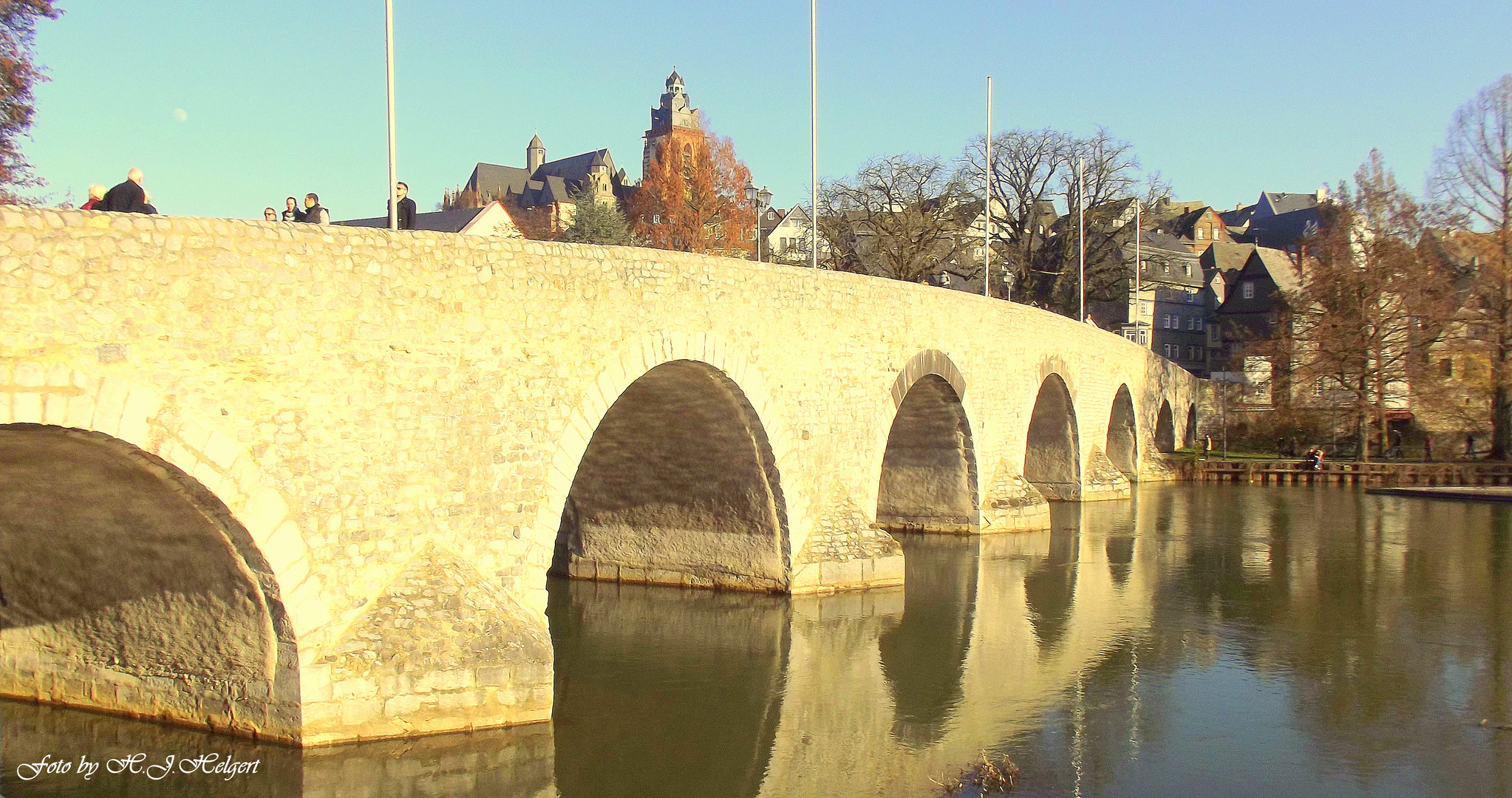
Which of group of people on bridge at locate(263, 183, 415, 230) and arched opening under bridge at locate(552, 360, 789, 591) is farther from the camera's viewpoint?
arched opening under bridge at locate(552, 360, 789, 591)

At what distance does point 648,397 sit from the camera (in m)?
13.9

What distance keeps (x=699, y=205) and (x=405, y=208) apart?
34.2 meters

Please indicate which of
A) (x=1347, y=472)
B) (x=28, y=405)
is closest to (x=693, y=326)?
(x=28, y=405)

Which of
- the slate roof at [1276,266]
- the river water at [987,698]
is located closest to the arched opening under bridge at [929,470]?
the river water at [987,698]

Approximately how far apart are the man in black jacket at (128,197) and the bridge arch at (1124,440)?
2941cm

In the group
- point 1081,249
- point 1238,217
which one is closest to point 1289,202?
point 1238,217

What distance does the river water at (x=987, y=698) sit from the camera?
902cm

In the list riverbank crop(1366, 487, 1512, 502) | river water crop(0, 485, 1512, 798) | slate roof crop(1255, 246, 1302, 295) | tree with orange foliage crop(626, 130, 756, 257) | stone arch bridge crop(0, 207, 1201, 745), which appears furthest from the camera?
slate roof crop(1255, 246, 1302, 295)

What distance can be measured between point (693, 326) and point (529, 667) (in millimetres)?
4236

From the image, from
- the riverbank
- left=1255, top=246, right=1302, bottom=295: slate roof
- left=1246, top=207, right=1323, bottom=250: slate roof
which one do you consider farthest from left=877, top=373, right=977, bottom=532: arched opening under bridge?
left=1246, top=207, right=1323, bottom=250: slate roof

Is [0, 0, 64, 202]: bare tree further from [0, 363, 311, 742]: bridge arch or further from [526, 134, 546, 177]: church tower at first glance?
[526, 134, 546, 177]: church tower

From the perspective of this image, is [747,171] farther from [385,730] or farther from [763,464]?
[385,730]

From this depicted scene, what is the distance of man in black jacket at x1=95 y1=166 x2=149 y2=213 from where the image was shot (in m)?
8.28

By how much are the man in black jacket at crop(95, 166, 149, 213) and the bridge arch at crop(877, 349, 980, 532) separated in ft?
41.6
